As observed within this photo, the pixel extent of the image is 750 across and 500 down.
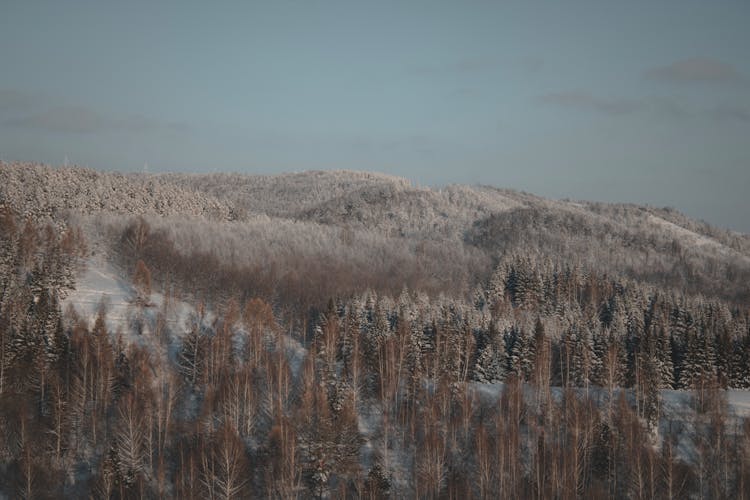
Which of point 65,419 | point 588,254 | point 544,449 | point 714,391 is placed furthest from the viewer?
point 588,254

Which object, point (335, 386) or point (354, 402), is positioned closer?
point (335, 386)

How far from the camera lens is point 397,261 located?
557ft

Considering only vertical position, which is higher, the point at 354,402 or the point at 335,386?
the point at 335,386

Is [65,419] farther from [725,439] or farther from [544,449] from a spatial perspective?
[725,439]

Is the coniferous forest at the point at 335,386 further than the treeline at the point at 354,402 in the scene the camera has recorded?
Yes

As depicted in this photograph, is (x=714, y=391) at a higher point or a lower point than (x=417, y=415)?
higher

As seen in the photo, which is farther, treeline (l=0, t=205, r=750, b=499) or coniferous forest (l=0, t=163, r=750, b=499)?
coniferous forest (l=0, t=163, r=750, b=499)

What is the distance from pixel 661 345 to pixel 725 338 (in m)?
7.00

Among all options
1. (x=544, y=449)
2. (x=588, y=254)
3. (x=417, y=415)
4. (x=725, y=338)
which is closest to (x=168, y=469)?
(x=417, y=415)

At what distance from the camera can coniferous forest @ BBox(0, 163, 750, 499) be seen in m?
51.3

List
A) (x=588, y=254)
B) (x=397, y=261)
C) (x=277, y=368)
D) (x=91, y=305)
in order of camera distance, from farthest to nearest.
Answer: (x=588, y=254) < (x=397, y=261) < (x=91, y=305) < (x=277, y=368)

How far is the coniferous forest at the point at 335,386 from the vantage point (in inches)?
2021

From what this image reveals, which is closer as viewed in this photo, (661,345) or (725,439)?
(725,439)

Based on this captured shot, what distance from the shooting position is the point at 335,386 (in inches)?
2486
